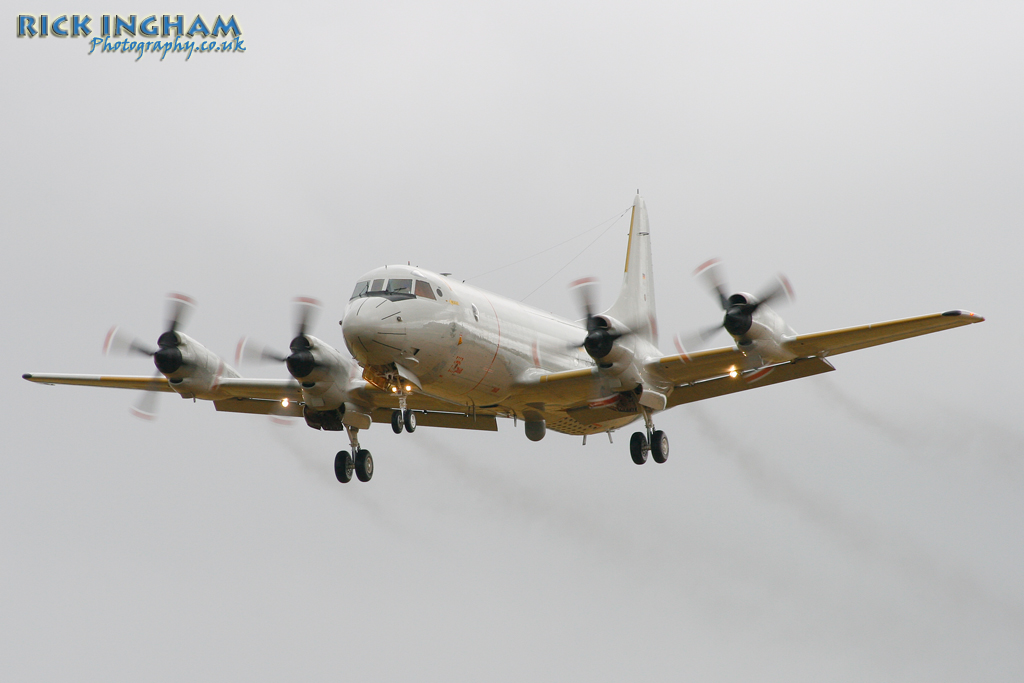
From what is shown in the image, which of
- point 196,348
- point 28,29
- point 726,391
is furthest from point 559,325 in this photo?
point 28,29

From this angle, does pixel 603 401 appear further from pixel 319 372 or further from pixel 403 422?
pixel 319 372

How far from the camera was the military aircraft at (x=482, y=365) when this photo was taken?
2230 cm

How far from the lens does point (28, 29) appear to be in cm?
3338

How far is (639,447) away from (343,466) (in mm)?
7065

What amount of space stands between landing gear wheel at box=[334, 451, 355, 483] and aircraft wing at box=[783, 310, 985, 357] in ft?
35.4

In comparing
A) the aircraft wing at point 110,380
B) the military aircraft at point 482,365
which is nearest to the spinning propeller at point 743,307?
the military aircraft at point 482,365

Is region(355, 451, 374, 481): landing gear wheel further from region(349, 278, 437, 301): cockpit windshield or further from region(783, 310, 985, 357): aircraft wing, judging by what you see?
region(783, 310, 985, 357): aircraft wing

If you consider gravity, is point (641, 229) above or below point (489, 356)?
above

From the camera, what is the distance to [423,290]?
75.0ft

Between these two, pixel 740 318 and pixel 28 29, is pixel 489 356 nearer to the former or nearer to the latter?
pixel 740 318

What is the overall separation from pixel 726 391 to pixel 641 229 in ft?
27.9

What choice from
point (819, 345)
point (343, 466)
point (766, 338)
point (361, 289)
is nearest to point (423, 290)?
point (361, 289)

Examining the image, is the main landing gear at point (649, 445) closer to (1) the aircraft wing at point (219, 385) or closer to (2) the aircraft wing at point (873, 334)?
(2) the aircraft wing at point (873, 334)

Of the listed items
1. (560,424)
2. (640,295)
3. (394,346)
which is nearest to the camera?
(394,346)
